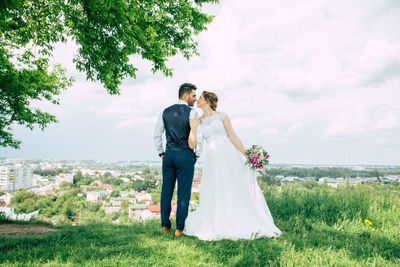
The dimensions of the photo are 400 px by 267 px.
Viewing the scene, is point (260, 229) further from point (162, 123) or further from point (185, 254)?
A: point (162, 123)

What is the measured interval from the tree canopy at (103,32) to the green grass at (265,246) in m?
3.70

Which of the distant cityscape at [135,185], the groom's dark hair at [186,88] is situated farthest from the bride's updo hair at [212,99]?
the distant cityscape at [135,185]

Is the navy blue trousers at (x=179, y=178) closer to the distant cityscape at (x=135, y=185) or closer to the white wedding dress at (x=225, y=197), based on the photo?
the white wedding dress at (x=225, y=197)

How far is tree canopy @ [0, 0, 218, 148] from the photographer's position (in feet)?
19.1

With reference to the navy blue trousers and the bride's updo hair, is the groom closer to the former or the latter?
the navy blue trousers

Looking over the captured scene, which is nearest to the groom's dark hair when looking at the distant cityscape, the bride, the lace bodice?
the bride

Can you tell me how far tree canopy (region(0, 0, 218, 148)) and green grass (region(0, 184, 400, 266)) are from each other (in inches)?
146

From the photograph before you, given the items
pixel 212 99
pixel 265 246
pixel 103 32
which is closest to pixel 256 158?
pixel 212 99

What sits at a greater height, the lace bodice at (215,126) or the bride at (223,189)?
the lace bodice at (215,126)

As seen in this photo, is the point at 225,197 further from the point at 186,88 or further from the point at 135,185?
the point at 135,185

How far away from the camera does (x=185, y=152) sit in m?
4.44

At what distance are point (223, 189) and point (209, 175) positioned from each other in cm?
38

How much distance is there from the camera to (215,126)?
4797 mm

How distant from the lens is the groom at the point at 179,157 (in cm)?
445
